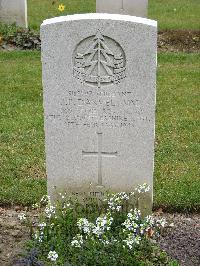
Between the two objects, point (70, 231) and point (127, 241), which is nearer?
point (127, 241)

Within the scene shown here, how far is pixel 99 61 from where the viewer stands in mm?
4844

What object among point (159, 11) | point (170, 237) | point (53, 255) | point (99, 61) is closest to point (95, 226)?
point (53, 255)

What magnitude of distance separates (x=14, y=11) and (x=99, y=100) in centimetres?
815

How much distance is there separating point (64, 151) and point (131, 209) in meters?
0.72

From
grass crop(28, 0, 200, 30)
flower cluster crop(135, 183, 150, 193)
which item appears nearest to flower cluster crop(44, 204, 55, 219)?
flower cluster crop(135, 183, 150, 193)

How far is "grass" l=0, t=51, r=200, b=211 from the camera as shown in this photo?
6141 mm

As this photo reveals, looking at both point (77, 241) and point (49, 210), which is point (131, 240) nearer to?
point (77, 241)

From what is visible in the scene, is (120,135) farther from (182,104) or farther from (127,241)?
(182,104)

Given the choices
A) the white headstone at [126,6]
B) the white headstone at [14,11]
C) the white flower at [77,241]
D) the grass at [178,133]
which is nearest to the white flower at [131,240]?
the white flower at [77,241]

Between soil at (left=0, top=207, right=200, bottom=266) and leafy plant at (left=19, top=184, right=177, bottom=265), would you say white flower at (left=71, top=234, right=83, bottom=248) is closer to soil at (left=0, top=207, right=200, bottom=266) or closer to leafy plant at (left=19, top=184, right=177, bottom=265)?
leafy plant at (left=19, top=184, right=177, bottom=265)

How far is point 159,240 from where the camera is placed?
17.0 ft

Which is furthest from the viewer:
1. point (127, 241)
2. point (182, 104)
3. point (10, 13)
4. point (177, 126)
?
point (10, 13)

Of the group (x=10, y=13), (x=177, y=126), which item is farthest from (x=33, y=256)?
(x=10, y=13)

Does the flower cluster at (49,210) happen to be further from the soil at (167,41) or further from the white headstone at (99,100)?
the soil at (167,41)
